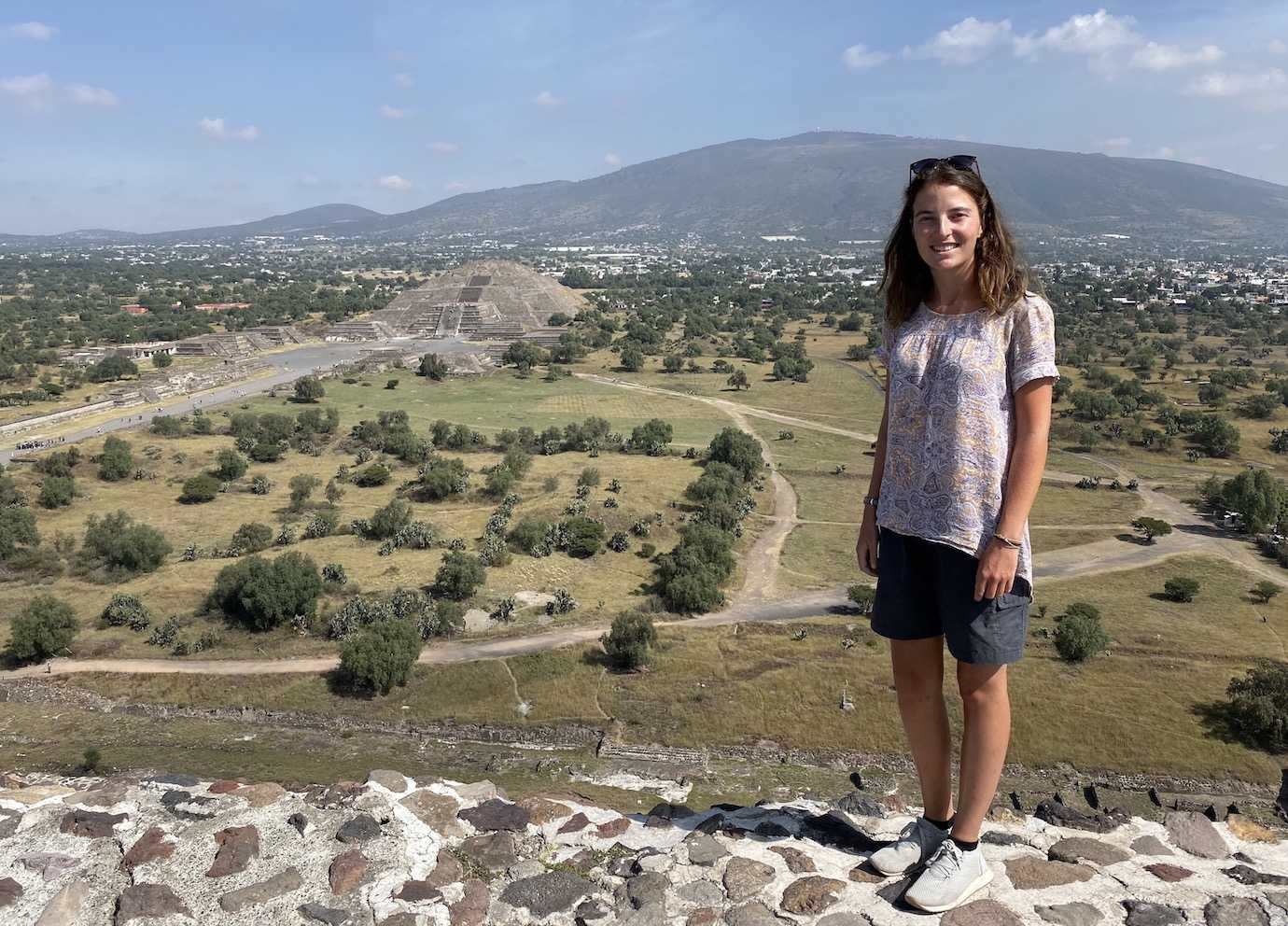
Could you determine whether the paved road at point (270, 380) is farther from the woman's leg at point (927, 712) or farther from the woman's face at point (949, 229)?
the woman's face at point (949, 229)

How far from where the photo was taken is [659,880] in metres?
5.09

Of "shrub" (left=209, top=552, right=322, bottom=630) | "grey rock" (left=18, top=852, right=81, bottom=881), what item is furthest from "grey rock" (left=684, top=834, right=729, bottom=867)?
"shrub" (left=209, top=552, right=322, bottom=630)

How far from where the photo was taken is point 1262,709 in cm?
1750

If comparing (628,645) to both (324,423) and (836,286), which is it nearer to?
(324,423)

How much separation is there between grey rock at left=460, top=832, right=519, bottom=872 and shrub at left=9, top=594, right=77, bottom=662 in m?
20.3

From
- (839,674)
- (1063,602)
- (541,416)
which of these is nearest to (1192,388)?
(1063,602)

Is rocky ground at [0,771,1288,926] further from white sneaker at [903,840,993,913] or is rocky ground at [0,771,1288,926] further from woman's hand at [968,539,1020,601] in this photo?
woman's hand at [968,539,1020,601]

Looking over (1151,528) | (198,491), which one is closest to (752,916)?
(1151,528)

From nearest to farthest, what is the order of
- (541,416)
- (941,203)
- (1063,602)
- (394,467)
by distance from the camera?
(941,203) → (1063,602) → (394,467) → (541,416)

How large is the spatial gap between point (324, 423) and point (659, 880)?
44.8 metres

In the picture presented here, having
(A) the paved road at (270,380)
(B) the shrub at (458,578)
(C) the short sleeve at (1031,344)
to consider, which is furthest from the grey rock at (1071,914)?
(A) the paved road at (270,380)

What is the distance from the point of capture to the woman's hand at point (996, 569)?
146 inches

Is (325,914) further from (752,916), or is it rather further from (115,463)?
(115,463)

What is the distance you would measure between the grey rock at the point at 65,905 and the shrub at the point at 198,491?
32.6 m
